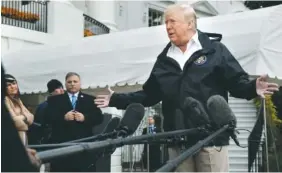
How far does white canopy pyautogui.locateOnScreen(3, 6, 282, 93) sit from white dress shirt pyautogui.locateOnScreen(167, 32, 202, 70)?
3779 millimetres

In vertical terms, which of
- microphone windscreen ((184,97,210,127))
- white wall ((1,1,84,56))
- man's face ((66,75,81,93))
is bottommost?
microphone windscreen ((184,97,210,127))

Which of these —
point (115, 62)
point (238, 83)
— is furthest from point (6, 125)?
point (115, 62)

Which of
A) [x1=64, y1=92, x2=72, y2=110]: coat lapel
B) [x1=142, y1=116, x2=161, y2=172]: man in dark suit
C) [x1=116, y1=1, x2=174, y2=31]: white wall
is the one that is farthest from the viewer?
[x1=116, y1=1, x2=174, y2=31]: white wall

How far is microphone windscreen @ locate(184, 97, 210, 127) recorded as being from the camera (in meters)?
2.92

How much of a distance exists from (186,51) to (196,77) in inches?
7.7

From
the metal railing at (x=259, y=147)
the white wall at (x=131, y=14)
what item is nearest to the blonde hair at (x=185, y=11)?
the metal railing at (x=259, y=147)

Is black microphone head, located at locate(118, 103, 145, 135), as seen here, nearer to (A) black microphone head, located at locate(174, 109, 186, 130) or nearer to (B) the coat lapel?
(A) black microphone head, located at locate(174, 109, 186, 130)

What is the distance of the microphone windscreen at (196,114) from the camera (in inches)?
115

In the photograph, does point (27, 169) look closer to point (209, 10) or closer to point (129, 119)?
point (129, 119)

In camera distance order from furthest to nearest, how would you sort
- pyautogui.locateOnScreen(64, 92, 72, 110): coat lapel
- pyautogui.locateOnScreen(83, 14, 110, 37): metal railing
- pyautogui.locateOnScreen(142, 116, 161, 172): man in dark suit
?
pyautogui.locateOnScreen(83, 14, 110, 37): metal railing < pyautogui.locateOnScreen(64, 92, 72, 110): coat lapel < pyautogui.locateOnScreen(142, 116, 161, 172): man in dark suit

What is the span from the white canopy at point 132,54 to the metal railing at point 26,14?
3877 mm

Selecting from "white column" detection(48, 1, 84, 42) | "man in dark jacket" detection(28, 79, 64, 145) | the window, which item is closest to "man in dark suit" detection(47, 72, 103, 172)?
"man in dark jacket" detection(28, 79, 64, 145)

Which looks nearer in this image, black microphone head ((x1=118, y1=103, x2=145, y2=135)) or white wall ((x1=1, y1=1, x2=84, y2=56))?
black microphone head ((x1=118, y1=103, x2=145, y2=135))

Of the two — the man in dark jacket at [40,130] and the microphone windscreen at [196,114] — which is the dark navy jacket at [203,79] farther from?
the man in dark jacket at [40,130]
